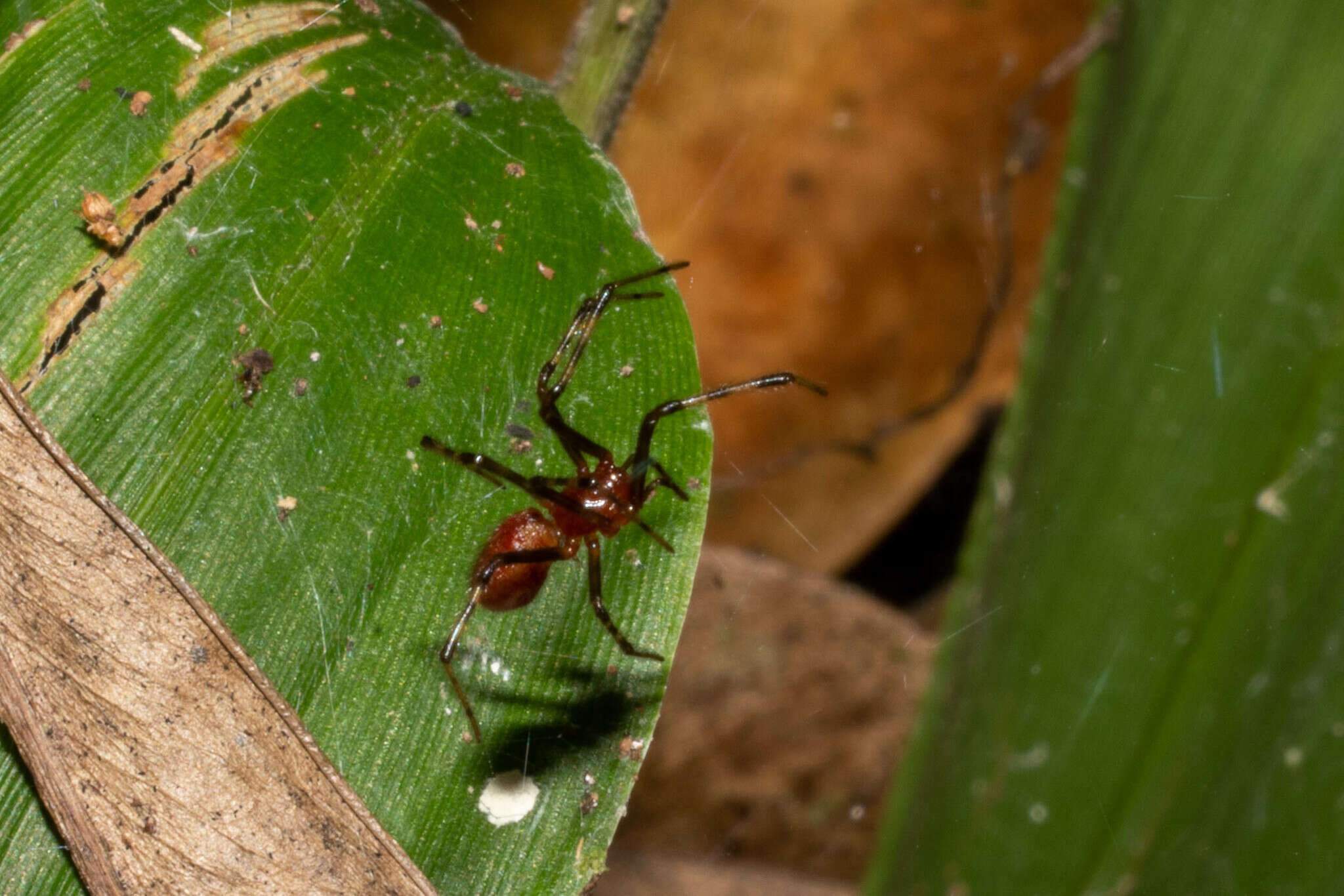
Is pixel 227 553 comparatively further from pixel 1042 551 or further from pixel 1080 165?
pixel 1080 165


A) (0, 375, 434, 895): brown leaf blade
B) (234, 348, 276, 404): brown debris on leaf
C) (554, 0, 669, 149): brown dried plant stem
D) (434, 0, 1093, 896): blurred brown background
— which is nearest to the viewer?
(0, 375, 434, 895): brown leaf blade

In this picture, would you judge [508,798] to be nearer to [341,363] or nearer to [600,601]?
[600,601]

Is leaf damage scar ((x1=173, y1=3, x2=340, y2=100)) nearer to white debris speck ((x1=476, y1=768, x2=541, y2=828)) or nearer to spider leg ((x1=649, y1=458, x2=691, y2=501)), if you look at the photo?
spider leg ((x1=649, y1=458, x2=691, y2=501))

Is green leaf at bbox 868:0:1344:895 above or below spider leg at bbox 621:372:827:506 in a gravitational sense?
below

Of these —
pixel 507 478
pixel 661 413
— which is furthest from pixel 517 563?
pixel 661 413

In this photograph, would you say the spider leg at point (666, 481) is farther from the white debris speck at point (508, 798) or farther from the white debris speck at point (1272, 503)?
the white debris speck at point (1272, 503)

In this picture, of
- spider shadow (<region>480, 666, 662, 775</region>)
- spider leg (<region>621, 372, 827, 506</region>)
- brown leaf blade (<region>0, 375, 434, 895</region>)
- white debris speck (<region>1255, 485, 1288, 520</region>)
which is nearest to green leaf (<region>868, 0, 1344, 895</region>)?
white debris speck (<region>1255, 485, 1288, 520</region>)
